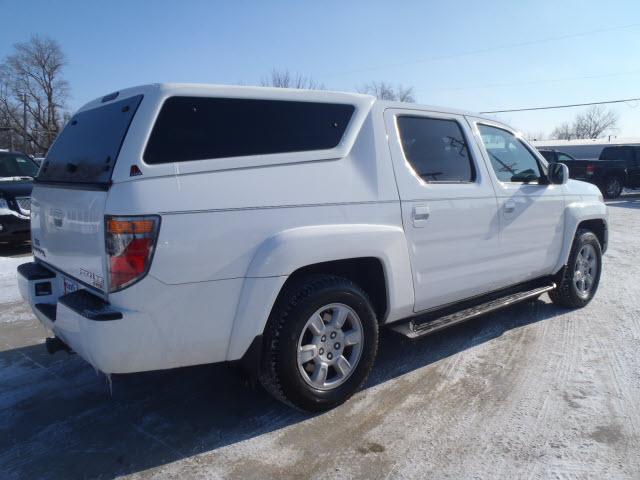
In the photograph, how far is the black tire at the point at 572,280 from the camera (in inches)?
195

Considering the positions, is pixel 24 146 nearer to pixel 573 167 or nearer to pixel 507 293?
pixel 573 167

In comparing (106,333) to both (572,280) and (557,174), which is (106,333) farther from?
(572,280)

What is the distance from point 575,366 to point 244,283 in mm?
2701

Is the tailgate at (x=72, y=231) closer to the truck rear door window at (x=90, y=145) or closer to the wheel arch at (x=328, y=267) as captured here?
the truck rear door window at (x=90, y=145)

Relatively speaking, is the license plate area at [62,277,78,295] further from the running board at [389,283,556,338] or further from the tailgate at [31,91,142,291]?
the running board at [389,283,556,338]

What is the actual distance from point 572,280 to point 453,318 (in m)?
2.00

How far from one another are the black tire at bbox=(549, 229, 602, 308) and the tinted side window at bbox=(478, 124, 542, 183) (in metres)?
0.91

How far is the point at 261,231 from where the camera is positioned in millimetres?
2625

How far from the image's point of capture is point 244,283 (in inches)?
103

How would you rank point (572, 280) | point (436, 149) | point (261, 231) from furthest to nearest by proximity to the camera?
1. point (572, 280)
2. point (436, 149)
3. point (261, 231)

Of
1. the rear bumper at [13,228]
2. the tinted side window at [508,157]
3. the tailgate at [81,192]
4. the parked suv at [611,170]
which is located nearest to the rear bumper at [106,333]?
the tailgate at [81,192]

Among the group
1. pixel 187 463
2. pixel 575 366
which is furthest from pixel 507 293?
pixel 187 463

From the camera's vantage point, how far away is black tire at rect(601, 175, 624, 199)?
18.9m

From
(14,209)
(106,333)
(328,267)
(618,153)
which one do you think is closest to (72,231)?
(106,333)
